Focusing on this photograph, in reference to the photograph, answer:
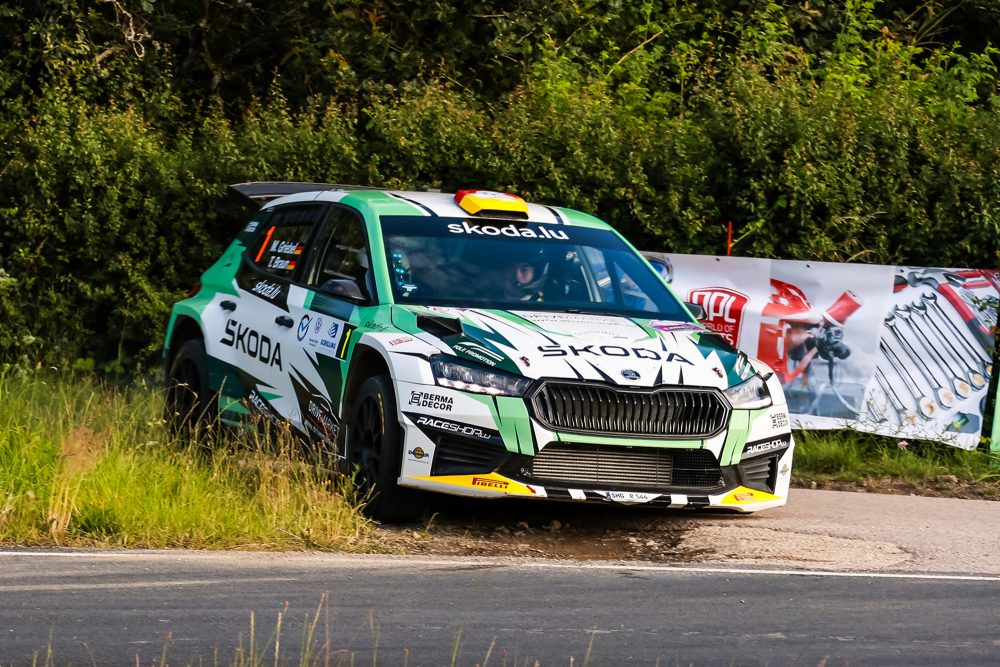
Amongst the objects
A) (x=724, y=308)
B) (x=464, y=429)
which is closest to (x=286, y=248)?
(x=464, y=429)

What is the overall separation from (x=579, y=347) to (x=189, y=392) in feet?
11.3

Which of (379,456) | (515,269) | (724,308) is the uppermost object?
(515,269)

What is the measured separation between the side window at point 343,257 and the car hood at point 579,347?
1.39 ft

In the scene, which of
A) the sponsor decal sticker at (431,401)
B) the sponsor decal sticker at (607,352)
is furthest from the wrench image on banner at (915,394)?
the sponsor decal sticker at (431,401)

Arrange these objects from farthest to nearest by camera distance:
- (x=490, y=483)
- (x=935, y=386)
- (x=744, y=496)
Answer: (x=935, y=386), (x=744, y=496), (x=490, y=483)

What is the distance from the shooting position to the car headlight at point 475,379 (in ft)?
26.2

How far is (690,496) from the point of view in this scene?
8.23 metres

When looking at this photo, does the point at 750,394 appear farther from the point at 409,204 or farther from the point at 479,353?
the point at 409,204

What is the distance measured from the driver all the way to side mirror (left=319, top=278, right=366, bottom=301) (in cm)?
85

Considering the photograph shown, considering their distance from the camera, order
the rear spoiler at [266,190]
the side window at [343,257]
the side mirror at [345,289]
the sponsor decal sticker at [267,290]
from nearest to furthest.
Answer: the side mirror at [345,289]
the side window at [343,257]
the sponsor decal sticker at [267,290]
the rear spoiler at [266,190]

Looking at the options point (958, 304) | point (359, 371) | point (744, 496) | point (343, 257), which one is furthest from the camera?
point (958, 304)

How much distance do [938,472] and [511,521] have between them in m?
4.00

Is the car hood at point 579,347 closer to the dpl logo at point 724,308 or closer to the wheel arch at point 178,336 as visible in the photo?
the wheel arch at point 178,336

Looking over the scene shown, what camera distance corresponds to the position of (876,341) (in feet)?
39.1
